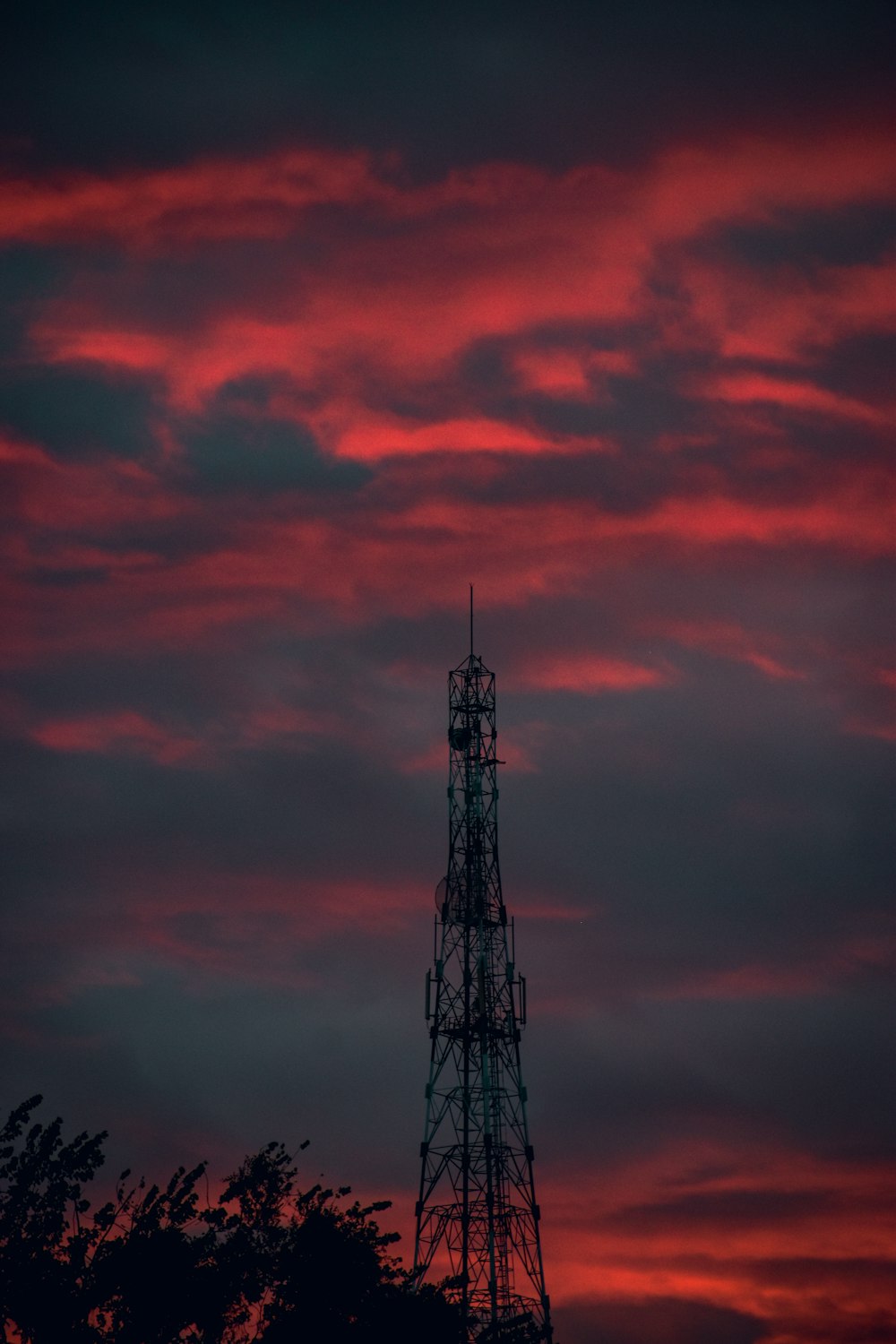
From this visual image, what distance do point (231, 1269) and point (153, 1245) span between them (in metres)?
4.24

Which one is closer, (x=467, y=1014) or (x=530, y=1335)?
(x=530, y=1335)

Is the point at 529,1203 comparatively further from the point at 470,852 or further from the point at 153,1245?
the point at 153,1245

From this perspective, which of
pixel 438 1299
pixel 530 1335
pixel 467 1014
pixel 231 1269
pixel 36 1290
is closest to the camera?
pixel 36 1290

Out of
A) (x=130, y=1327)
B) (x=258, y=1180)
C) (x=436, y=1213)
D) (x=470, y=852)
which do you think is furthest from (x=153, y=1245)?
(x=470, y=852)

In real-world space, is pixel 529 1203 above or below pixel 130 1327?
above

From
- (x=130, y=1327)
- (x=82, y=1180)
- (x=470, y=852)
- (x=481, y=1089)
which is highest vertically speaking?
(x=470, y=852)

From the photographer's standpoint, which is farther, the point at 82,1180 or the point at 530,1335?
the point at 530,1335

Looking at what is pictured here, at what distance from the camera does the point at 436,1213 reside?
80.7 meters

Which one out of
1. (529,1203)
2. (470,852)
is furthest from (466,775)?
(529,1203)

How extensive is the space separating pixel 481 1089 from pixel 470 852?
10412 millimetres

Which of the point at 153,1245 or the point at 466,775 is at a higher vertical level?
the point at 466,775

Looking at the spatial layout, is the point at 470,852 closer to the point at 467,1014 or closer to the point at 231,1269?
the point at 467,1014

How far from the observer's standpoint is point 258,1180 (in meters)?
73.0

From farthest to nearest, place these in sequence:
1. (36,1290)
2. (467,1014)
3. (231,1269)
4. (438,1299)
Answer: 1. (467,1014)
2. (438,1299)
3. (231,1269)
4. (36,1290)
